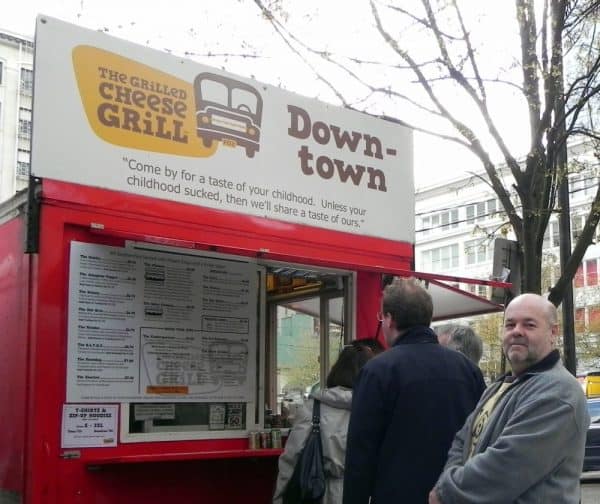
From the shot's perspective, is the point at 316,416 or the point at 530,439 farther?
the point at 316,416

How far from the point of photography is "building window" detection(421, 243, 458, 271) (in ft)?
229

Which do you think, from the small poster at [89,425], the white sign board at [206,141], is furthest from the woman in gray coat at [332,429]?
the white sign board at [206,141]

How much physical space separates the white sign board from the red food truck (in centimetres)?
1

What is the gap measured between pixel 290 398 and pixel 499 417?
10.2ft

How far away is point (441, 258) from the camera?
2805 inches

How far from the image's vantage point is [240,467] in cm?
518

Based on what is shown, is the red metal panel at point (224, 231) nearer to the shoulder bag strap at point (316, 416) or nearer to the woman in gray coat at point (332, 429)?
the woman in gray coat at point (332, 429)

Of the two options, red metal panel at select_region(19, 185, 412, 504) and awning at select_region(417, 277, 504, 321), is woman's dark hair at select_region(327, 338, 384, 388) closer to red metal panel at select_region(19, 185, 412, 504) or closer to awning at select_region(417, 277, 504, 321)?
red metal panel at select_region(19, 185, 412, 504)

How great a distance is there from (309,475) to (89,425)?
4.09ft

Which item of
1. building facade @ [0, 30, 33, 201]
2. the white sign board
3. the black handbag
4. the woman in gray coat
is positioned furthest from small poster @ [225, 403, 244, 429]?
building facade @ [0, 30, 33, 201]

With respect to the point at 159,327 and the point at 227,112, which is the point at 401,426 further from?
the point at 227,112

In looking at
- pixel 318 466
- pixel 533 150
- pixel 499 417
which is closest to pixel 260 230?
pixel 318 466

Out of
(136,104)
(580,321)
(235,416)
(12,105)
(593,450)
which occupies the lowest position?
(593,450)

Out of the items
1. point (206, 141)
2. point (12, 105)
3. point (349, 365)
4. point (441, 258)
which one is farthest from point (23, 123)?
point (349, 365)
